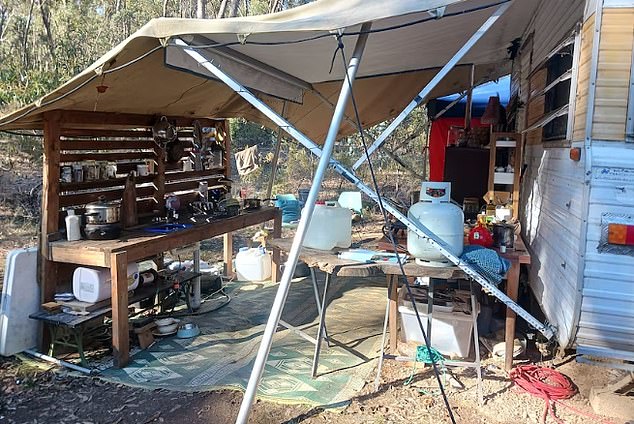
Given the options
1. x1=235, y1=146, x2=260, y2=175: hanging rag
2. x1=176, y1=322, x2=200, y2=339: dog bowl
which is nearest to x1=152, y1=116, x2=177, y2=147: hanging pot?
x1=176, y1=322, x2=200, y2=339: dog bowl

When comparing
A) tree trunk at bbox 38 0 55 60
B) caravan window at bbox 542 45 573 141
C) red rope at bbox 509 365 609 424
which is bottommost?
red rope at bbox 509 365 609 424

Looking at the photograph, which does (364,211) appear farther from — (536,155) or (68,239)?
(68,239)

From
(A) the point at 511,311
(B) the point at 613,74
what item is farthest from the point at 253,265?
(B) the point at 613,74

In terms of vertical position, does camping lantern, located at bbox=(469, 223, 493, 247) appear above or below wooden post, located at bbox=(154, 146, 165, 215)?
below

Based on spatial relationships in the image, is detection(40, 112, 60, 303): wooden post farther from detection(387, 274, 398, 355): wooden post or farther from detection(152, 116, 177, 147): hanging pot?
detection(387, 274, 398, 355): wooden post

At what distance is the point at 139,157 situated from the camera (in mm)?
5531

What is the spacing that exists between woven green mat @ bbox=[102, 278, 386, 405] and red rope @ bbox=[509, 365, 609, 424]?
113 centimetres

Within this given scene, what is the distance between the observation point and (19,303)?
13.8 ft

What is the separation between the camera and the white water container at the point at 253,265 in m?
6.73

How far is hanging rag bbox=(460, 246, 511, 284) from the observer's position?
3357mm

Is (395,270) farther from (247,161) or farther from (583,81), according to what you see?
(247,161)

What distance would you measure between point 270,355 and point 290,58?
2.50 meters

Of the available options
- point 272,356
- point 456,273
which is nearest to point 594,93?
point 456,273

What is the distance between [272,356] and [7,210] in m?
7.58
